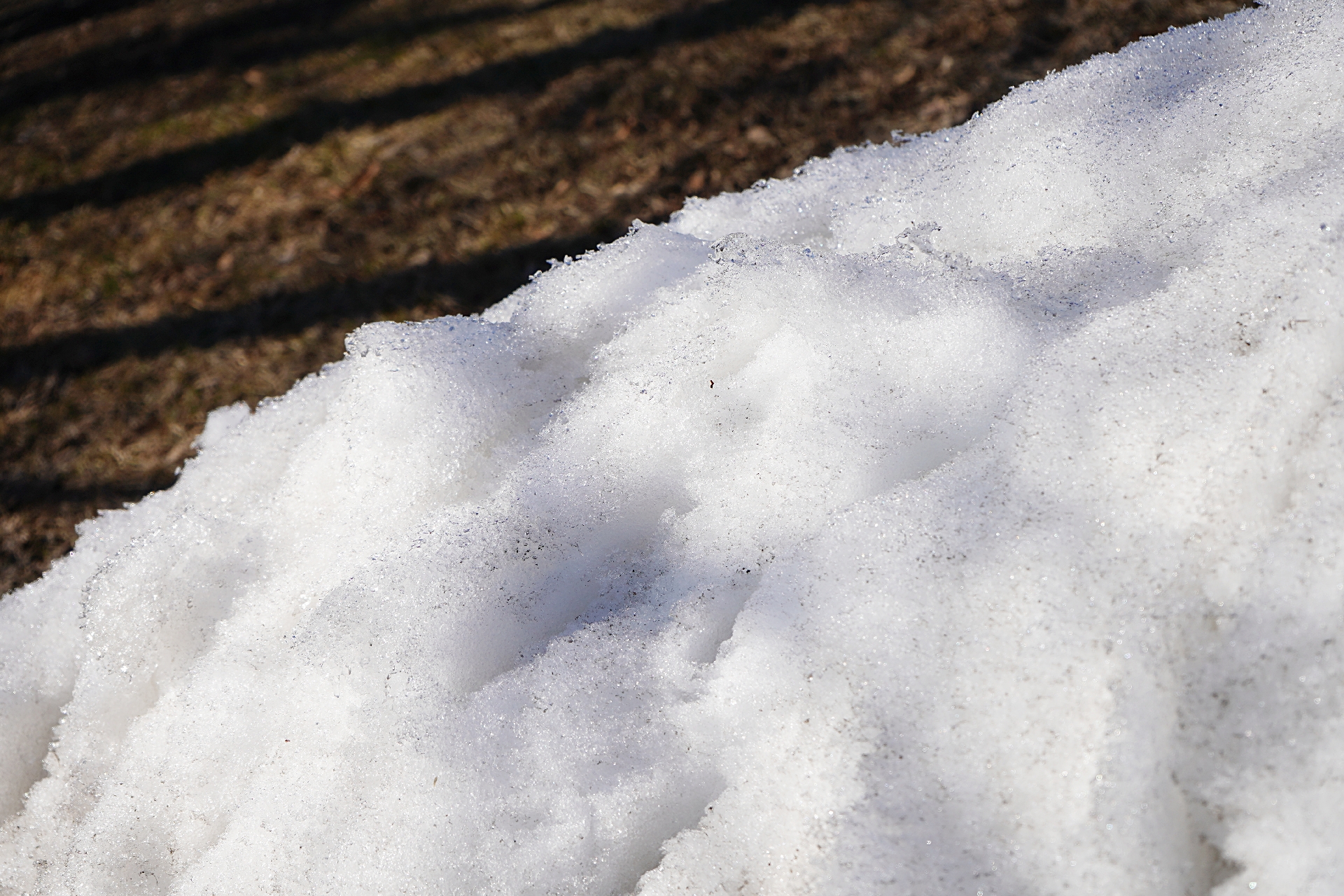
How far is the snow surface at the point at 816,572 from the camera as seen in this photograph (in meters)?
0.88

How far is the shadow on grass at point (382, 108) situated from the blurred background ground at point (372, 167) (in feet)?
0.05

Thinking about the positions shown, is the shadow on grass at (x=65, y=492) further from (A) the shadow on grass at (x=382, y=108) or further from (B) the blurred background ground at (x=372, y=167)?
(A) the shadow on grass at (x=382, y=108)

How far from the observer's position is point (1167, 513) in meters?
0.95

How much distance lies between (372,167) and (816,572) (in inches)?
131

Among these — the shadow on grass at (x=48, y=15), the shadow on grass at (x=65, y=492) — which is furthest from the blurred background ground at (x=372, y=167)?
the shadow on grass at (x=48, y=15)

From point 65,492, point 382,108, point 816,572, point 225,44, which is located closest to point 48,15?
point 225,44

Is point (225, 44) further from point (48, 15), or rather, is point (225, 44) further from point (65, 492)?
point (65, 492)

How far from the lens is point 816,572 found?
1057 mm

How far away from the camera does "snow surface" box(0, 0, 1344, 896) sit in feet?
2.88

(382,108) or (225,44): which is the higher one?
(225,44)

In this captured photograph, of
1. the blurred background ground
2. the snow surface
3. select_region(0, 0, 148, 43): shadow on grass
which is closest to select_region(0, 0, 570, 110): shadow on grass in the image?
the blurred background ground

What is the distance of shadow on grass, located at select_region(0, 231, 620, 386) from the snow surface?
1694mm

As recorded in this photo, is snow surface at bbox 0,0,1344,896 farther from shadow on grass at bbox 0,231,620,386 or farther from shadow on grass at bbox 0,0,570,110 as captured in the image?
shadow on grass at bbox 0,0,570,110

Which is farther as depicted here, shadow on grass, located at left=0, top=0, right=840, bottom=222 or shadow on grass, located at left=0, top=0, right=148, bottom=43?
shadow on grass, located at left=0, top=0, right=148, bottom=43
